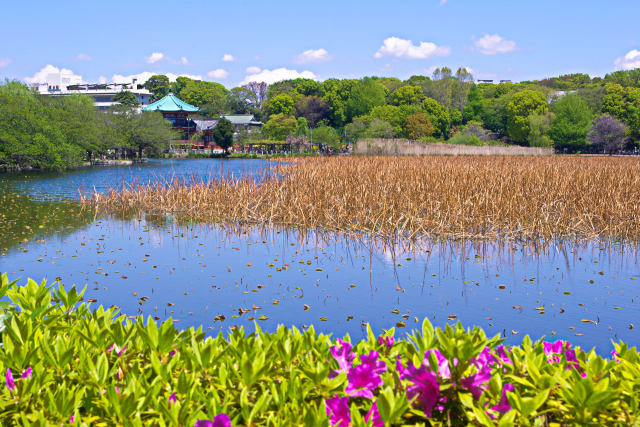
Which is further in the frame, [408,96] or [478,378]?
[408,96]

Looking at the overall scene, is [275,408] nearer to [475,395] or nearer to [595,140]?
[475,395]

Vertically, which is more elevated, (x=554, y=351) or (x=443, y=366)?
(x=443, y=366)

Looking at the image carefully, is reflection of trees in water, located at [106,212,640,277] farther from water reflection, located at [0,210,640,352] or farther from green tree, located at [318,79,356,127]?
green tree, located at [318,79,356,127]

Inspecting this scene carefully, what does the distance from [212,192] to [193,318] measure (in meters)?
7.23

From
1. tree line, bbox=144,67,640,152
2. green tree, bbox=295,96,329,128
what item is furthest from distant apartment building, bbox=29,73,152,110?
green tree, bbox=295,96,329,128

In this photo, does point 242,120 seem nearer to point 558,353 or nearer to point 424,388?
point 558,353

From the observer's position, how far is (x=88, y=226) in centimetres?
1055

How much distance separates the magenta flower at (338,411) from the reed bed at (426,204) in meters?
6.90

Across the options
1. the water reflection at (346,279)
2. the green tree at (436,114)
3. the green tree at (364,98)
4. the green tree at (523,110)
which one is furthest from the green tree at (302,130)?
the water reflection at (346,279)

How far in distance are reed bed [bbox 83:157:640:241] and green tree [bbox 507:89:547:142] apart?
37.2 m

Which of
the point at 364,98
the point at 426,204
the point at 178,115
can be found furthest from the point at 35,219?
the point at 178,115

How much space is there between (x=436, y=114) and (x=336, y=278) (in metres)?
49.9

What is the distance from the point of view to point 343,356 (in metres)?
2.03

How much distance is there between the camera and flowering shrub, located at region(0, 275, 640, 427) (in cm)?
175
